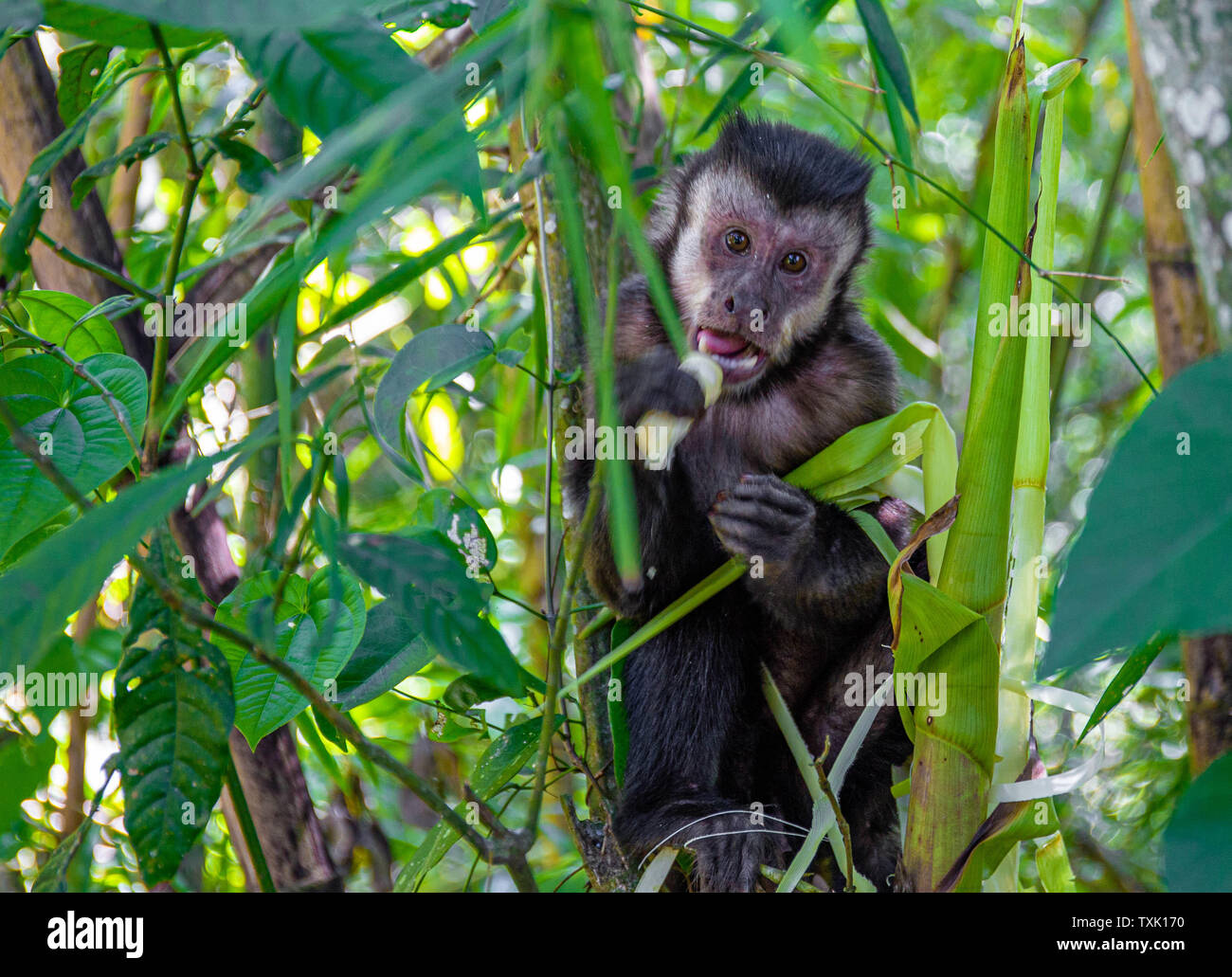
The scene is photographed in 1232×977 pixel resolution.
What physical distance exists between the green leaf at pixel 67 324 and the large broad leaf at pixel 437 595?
2.74 ft

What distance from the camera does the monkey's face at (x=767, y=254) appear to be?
239 centimetres

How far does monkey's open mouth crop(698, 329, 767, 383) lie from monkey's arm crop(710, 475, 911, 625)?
326 mm

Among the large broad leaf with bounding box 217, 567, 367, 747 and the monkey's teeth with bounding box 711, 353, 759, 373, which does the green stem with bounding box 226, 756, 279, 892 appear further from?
the monkey's teeth with bounding box 711, 353, 759, 373

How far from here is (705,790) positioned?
2.19 metres

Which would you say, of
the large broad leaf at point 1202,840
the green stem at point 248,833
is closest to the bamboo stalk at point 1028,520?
the large broad leaf at point 1202,840

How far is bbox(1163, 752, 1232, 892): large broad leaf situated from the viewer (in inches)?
32.4

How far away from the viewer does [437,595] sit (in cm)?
110

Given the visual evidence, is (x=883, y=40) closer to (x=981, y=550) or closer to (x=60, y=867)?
(x=981, y=550)

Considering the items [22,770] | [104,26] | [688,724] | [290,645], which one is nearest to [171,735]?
[290,645]

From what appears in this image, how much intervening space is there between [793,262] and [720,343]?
1.24 ft

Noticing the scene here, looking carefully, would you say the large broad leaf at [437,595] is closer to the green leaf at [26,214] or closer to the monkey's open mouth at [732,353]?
the green leaf at [26,214]
